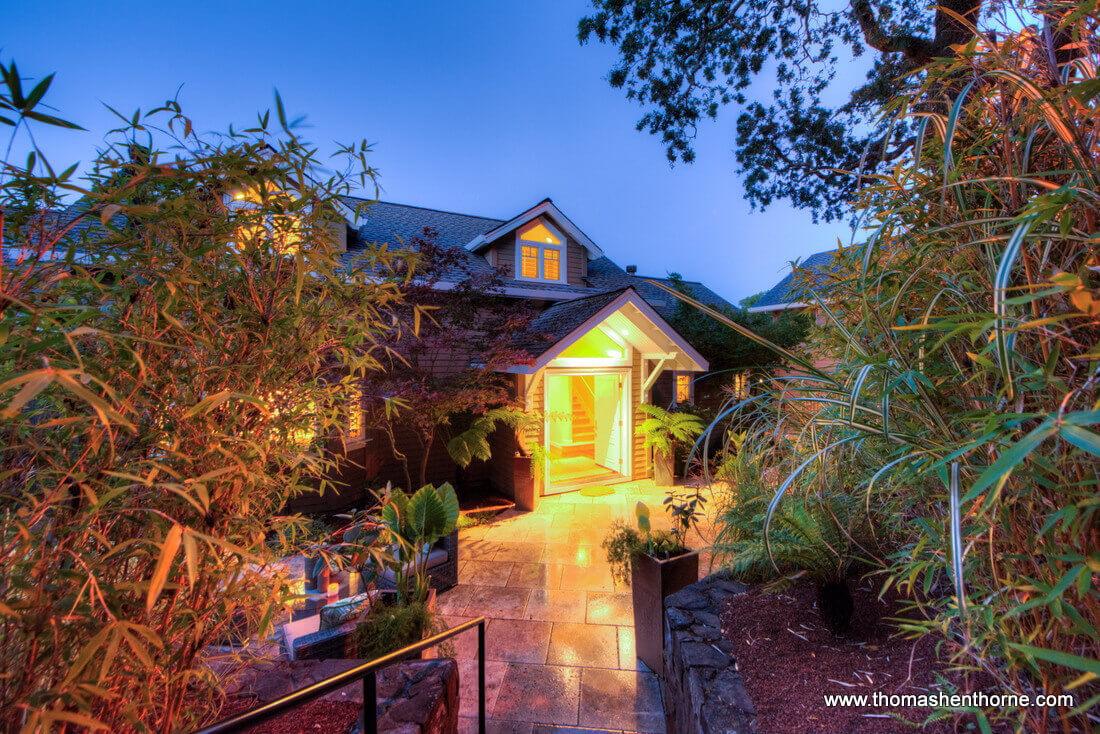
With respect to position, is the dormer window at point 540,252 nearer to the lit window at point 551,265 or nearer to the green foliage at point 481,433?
the lit window at point 551,265

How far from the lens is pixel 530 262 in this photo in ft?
34.0

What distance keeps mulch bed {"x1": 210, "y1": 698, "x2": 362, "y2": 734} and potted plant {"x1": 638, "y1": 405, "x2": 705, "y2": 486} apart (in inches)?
271

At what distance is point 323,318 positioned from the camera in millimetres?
1461

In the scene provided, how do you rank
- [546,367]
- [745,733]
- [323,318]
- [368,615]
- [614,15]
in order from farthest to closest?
[546,367], [614,15], [368,615], [745,733], [323,318]

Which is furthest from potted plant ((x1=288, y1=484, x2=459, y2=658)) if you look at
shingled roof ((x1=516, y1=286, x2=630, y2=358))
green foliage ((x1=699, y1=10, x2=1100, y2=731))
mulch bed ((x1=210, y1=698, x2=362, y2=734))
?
shingled roof ((x1=516, y1=286, x2=630, y2=358))

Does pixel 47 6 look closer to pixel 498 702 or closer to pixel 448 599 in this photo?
pixel 448 599

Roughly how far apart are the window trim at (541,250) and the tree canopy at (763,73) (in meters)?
3.82

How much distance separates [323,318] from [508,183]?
199ft

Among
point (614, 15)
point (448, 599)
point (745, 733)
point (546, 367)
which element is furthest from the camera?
point (546, 367)

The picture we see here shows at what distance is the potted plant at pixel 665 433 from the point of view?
8234 millimetres

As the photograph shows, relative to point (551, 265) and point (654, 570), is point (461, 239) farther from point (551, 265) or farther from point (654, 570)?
point (654, 570)

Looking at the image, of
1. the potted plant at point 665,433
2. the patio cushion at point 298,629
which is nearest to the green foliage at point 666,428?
the potted plant at point 665,433

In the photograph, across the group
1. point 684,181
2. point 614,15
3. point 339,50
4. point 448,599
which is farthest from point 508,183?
point 448,599

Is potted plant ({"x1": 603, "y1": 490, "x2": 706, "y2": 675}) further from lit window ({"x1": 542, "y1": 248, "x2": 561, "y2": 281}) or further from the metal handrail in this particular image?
lit window ({"x1": 542, "y1": 248, "x2": 561, "y2": 281})
